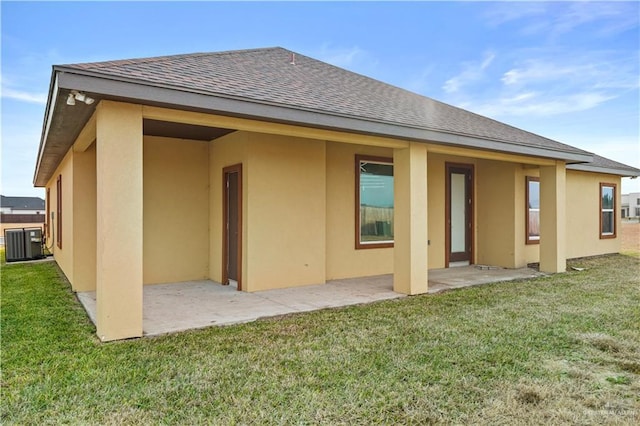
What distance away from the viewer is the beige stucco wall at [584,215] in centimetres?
1303

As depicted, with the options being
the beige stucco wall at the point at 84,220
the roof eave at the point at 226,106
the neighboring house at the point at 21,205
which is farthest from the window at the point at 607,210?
the neighboring house at the point at 21,205

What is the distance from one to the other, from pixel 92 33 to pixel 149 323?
323 inches

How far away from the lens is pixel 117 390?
11.5 ft

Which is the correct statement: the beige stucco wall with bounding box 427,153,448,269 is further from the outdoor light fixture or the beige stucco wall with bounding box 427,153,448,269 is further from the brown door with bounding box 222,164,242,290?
the outdoor light fixture

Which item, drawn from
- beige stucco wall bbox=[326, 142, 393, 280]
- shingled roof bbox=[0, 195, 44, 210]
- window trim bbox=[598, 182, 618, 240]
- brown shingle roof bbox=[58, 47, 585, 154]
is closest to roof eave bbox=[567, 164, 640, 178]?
window trim bbox=[598, 182, 618, 240]

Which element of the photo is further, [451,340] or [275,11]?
[275,11]

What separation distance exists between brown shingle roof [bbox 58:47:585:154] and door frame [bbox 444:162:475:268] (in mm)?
1389

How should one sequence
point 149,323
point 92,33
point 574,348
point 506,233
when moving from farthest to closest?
1. point 506,233
2. point 92,33
3. point 149,323
4. point 574,348

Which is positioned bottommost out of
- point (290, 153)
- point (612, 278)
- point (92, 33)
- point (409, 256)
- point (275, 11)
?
point (612, 278)

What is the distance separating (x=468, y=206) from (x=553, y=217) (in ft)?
6.82

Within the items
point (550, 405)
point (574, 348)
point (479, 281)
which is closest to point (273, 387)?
point (550, 405)

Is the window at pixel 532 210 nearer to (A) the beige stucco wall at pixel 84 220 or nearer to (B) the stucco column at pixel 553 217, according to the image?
(B) the stucco column at pixel 553 217

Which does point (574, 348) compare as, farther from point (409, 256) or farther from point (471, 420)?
point (409, 256)

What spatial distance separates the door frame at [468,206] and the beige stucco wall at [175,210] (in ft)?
19.7
